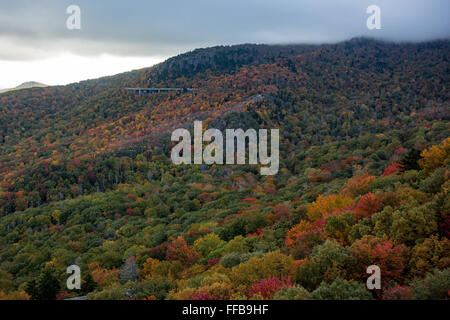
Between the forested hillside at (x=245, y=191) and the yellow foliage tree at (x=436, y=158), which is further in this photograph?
the yellow foliage tree at (x=436, y=158)

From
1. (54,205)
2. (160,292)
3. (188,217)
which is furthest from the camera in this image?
(54,205)

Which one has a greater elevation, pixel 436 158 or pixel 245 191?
pixel 436 158

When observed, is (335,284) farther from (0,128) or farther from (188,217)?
(0,128)

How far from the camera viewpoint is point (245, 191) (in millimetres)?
76812

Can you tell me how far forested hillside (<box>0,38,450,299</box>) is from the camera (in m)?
20.6

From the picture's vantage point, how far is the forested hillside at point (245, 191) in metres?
20.6

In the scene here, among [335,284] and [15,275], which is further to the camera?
[15,275]

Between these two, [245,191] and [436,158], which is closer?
[436,158]

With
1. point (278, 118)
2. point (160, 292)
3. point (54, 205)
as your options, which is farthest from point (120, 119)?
point (160, 292)

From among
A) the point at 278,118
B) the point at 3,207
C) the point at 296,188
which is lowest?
the point at 3,207

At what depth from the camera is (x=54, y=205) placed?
82312 millimetres

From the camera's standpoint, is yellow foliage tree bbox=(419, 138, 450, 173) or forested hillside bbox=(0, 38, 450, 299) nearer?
forested hillside bbox=(0, 38, 450, 299)

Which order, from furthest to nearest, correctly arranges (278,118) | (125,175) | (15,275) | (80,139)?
1. (80,139)
2. (278,118)
3. (125,175)
4. (15,275)
